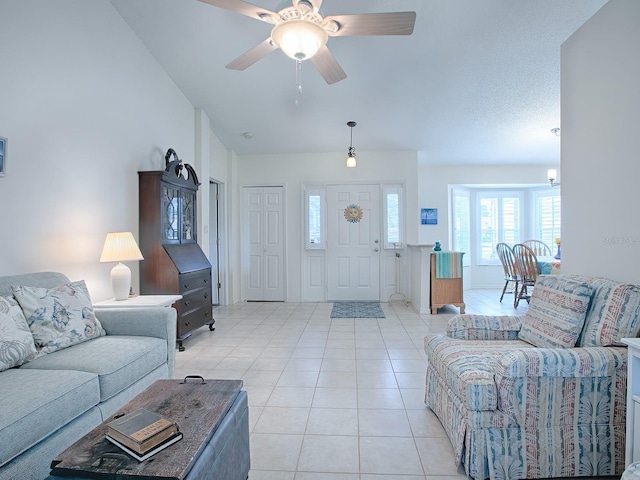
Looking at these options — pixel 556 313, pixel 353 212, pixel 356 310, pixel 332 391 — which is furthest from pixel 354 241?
pixel 556 313

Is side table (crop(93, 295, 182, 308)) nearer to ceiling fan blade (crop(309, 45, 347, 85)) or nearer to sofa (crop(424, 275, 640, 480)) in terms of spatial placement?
ceiling fan blade (crop(309, 45, 347, 85))

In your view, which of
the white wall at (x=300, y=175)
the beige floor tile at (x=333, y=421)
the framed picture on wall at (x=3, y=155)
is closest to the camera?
the beige floor tile at (x=333, y=421)

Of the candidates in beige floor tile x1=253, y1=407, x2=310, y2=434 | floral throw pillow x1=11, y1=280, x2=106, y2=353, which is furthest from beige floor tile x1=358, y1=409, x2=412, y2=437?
floral throw pillow x1=11, y1=280, x2=106, y2=353

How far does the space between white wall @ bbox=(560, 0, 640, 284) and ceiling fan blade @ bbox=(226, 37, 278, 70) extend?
6.70 feet

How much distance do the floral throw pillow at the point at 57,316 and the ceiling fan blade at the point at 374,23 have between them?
7.42 feet

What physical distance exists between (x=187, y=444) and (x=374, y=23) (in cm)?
224

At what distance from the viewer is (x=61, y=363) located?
1.79 metres

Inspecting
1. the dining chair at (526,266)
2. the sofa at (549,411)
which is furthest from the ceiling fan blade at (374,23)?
the dining chair at (526,266)

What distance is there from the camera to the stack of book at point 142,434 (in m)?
1.02

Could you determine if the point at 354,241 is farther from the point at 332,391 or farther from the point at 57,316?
the point at 57,316

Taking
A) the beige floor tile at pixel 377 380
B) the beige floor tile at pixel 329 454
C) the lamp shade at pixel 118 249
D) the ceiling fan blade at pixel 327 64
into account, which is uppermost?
the ceiling fan blade at pixel 327 64

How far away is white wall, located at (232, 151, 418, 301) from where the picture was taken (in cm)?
584

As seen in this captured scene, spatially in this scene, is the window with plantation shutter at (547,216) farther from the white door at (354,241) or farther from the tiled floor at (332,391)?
the tiled floor at (332,391)

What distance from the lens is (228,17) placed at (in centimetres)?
320
